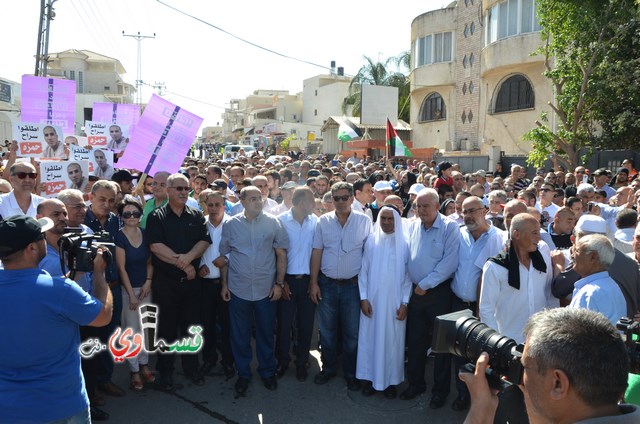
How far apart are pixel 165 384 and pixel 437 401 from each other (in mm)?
2643

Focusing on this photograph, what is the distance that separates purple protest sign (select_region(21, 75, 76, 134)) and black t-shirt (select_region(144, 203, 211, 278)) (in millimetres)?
4680

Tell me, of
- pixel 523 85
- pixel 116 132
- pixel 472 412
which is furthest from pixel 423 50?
pixel 472 412

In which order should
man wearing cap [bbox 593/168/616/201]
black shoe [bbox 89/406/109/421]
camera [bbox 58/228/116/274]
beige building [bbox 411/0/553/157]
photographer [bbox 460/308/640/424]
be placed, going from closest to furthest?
photographer [bbox 460/308/640/424] → camera [bbox 58/228/116/274] → black shoe [bbox 89/406/109/421] → man wearing cap [bbox 593/168/616/201] → beige building [bbox 411/0/553/157]

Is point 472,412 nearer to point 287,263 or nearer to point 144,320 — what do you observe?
point 287,263

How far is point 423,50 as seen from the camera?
1184 inches

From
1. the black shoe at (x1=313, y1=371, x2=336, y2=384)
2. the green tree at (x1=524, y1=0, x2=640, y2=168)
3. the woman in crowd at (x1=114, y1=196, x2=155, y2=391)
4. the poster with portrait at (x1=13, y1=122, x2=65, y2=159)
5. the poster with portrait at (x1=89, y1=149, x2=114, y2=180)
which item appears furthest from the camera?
the green tree at (x1=524, y1=0, x2=640, y2=168)

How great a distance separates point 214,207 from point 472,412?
4176 millimetres

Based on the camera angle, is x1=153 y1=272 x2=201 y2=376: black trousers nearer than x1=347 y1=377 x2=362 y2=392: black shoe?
Yes

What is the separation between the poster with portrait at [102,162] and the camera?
833cm

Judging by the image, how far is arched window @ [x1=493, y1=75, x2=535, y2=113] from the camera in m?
23.5

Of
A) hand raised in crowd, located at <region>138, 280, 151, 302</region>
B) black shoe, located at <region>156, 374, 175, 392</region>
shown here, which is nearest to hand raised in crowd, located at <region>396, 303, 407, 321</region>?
black shoe, located at <region>156, 374, 175, 392</region>

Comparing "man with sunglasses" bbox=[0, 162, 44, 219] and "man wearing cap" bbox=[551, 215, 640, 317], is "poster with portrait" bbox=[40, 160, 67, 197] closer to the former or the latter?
"man with sunglasses" bbox=[0, 162, 44, 219]

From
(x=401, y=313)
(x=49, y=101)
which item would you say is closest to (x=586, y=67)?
(x=401, y=313)

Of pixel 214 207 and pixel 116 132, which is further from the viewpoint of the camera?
pixel 116 132
